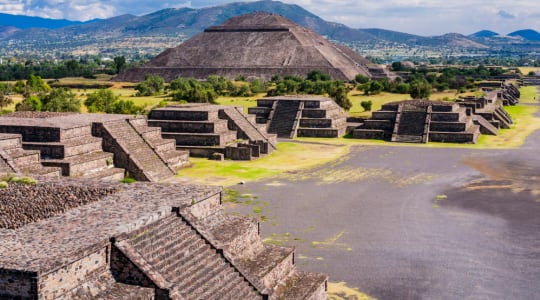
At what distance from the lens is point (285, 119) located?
5734 centimetres

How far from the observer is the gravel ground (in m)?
19.5

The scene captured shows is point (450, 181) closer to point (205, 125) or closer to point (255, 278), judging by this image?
point (205, 125)

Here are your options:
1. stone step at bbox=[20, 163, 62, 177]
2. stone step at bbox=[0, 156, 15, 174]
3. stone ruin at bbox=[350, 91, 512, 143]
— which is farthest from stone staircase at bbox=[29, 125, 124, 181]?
stone ruin at bbox=[350, 91, 512, 143]

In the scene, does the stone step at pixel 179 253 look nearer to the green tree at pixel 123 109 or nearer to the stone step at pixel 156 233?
the stone step at pixel 156 233

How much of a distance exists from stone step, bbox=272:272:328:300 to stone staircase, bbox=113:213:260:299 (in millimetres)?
1463

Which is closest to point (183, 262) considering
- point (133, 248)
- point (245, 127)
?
point (133, 248)

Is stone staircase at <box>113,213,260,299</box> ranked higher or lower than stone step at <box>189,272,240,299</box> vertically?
higher

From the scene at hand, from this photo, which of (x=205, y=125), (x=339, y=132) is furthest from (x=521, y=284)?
(x=339, y=132)

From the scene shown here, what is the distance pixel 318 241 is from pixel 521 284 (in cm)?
719

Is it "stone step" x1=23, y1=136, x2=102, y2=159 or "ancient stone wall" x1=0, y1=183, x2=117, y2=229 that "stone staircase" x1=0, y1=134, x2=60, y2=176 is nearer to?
"stone step" x1=23, y1=136, x2=102, y2=159

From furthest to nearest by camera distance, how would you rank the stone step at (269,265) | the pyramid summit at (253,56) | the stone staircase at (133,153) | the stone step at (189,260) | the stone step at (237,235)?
the pyramid summit at (253,56)
the stone staircase at (133,153)
the stone step at (237,235)
the stone step at (269,265)
the stone step at (189,260)

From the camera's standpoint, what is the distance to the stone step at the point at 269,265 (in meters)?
16.7

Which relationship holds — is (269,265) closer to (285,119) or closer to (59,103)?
(285,119)

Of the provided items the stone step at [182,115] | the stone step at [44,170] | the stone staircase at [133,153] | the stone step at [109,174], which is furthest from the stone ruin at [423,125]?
the stone step at [44,170]
